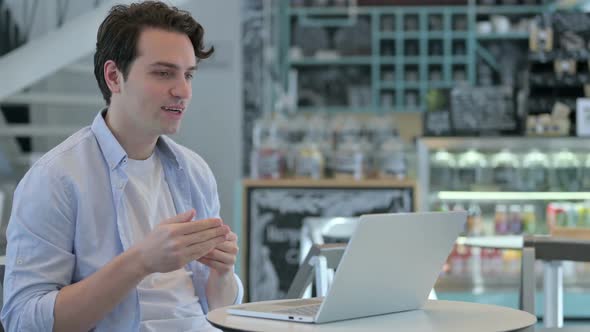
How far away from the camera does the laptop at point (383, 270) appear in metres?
1.58

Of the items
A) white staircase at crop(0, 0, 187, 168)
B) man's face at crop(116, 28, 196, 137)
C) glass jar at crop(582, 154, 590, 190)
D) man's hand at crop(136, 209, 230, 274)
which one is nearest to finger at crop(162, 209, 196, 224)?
man's hand at crop(136, 209, 230, 274)

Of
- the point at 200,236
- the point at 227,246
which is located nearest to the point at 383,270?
the point at 200,236

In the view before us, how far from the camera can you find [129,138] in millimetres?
2107

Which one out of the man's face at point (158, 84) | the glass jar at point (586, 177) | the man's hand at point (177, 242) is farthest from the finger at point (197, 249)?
the glass jar at point (586, 177)

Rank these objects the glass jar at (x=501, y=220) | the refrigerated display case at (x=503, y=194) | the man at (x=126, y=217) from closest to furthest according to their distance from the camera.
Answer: the man at (x=126, y=217)
the refrigerated display case at (x=503, y=194)
the glass jar at (x=501, y=220)

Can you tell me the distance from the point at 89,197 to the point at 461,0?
29.8 feet

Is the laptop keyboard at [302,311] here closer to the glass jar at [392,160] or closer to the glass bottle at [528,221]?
the glass jar at [392,160]

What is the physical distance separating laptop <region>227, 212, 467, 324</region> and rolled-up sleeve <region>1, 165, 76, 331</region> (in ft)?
1.26

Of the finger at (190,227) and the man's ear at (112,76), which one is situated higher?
the man's ear at (112,76)

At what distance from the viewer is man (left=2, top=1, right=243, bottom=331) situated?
184 cm

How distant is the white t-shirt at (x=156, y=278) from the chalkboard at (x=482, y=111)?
4.48 meters

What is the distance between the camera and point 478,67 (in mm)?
10578

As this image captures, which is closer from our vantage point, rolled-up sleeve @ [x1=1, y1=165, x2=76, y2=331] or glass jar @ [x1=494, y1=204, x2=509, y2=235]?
rolled-up sleeve @ [x1=1, y1=165, x2=76, y2=331]

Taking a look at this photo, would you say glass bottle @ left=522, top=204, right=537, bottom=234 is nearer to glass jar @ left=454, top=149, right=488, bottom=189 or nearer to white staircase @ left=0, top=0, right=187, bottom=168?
glass jar @ left=454, top=149, right=488, bottom=189
